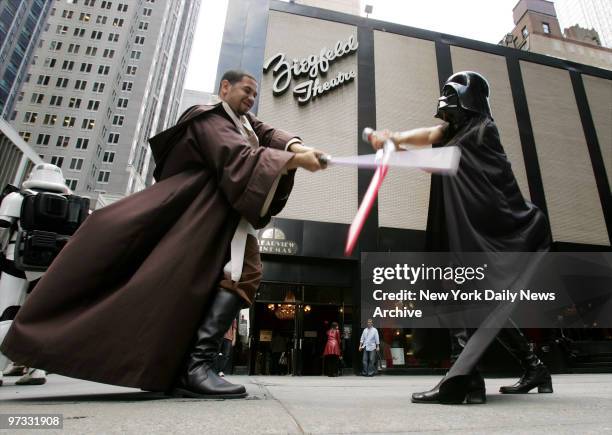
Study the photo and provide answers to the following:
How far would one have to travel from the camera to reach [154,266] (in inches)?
72.0

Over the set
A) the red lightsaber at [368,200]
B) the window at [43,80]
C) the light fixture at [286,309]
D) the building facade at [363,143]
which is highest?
the window at [43,80]

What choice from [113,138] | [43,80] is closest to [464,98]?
[113,138]

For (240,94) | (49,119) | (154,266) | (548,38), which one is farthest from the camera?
(49,119)

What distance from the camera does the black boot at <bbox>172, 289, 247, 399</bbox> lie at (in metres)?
1.75

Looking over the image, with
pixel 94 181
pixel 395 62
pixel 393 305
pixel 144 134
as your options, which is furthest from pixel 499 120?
pixel 144 134

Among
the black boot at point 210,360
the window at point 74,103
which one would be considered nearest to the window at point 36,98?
the window at point 74,103

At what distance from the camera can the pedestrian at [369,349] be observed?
9.73m

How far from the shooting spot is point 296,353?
424 inches

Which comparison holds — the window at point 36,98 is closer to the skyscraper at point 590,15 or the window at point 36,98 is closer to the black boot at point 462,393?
the black boot at point 462,393

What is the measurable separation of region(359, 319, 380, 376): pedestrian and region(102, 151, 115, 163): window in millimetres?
63987

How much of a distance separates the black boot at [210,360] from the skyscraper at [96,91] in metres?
62.4

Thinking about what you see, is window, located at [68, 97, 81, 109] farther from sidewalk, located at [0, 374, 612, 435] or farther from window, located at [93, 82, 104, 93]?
sidewalk, located at [0, 374, 612, 435]

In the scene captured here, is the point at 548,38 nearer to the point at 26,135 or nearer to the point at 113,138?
the point at 113,138

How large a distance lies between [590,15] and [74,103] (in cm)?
9308
